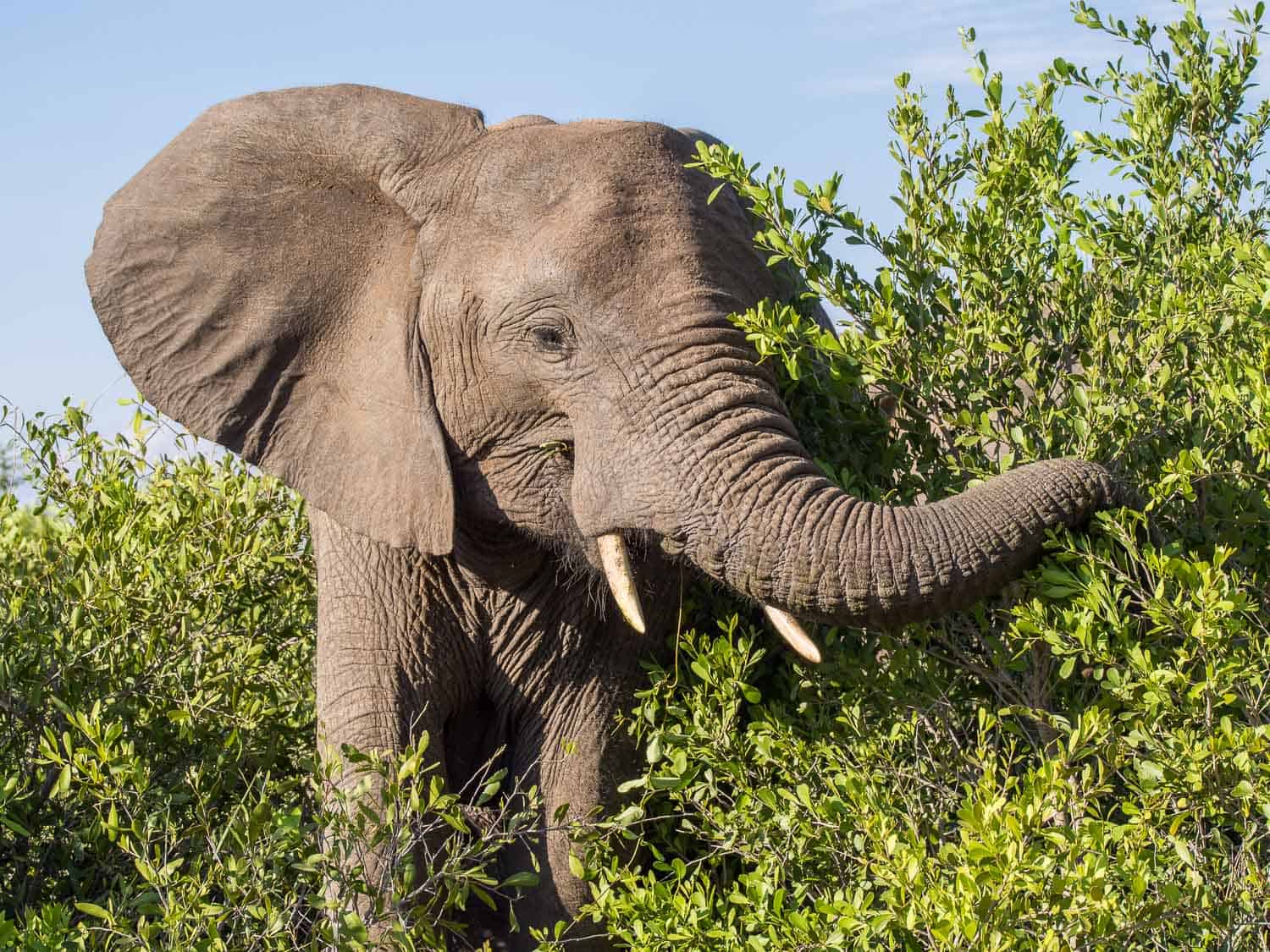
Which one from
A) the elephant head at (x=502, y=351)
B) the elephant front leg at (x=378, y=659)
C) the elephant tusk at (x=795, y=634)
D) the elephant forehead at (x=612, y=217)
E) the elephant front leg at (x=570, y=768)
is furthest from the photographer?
the elephant front leg at (x=570, y=768)

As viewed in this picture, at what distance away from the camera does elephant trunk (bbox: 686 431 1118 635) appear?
419 cm

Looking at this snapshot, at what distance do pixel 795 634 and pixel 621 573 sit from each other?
1.67 ft

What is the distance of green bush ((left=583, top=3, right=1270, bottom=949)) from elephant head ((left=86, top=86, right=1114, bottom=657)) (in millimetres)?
212

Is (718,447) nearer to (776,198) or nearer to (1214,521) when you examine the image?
(776,198)

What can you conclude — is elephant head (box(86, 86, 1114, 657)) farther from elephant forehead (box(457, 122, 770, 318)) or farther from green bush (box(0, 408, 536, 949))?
green bush (box(0, 408, 536, 949))

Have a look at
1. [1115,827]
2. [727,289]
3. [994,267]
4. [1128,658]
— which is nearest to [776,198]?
[727,289]

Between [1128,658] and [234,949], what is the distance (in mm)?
2263

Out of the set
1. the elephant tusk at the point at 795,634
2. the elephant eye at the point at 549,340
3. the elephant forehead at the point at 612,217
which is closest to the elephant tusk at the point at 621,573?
the elephant tusk at the point at 795,634

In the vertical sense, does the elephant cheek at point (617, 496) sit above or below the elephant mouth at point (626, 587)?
above

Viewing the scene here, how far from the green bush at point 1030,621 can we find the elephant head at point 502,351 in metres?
0.21

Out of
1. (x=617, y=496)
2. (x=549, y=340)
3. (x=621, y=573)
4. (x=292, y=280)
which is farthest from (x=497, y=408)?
(x=292, y=280)

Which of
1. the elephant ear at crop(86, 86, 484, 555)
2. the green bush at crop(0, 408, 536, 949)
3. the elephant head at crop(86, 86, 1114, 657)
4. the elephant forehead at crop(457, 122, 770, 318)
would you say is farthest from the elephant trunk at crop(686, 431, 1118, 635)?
the elephant ear at crop(86, 86, 484, 555)

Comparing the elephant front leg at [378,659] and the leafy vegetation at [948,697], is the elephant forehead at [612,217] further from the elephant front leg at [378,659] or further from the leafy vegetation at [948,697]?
the elephant front leg at [378,659]

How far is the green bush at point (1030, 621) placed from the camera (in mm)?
3836
